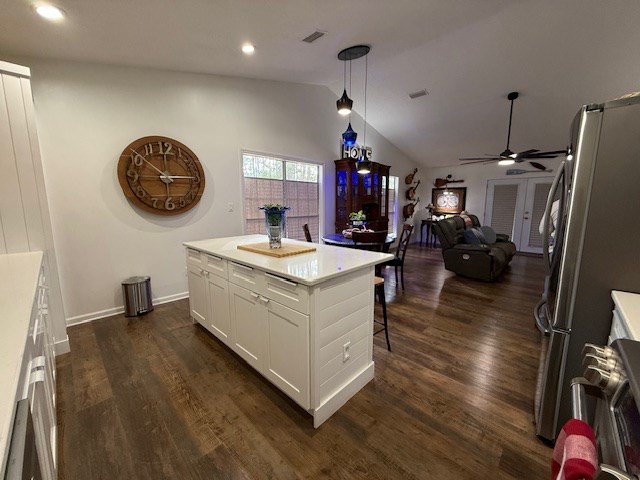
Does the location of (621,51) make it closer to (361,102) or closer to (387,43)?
(387,43)

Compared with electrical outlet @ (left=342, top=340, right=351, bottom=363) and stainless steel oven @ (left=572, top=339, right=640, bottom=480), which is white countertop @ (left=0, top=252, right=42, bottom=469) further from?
electrical outlet @ (left=342, top=340, right=351, bottom=363)

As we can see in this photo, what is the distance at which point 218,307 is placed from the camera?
2.34 meters

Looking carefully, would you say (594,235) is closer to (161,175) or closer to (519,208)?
(161,175)

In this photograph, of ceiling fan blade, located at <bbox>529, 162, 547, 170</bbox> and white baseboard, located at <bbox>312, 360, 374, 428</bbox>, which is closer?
white baseboard, located at <bbox>312, 360, 374, 428</bbox>

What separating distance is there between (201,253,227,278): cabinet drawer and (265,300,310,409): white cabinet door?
63cm

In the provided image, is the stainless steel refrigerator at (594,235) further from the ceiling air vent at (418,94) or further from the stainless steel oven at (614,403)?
the ceiling air vent at (418,94)

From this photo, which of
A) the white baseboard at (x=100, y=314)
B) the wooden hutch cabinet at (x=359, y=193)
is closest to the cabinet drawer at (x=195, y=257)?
the white baseboard at (x=100, y=314)

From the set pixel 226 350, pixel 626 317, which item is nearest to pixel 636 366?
pixel 626 317

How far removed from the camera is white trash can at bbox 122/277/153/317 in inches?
120

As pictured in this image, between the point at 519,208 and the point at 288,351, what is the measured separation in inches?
296

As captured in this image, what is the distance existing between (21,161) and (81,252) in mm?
1170

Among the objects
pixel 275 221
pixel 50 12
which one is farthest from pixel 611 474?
pixel 50 12

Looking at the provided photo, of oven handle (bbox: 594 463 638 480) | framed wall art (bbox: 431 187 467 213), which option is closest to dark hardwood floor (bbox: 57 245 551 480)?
oven handle (bbox: 594 463 638 480)

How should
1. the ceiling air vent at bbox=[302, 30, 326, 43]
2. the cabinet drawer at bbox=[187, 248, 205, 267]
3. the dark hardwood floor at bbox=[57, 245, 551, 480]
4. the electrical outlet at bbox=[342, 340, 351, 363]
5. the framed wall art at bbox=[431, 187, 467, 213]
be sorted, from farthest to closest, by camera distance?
the framed wall art at bbox=[431, 187, 467, 213] < the ceiling air vent at bbox=[302, 30, 326, 43] < the cabinet drawer at bbox=[187, 248, 205, 267] < the electrical outlet at bbox=[342, 340, 351, 363] < the dark hardwood floor at bbox=[57, 245, 551, 480]
